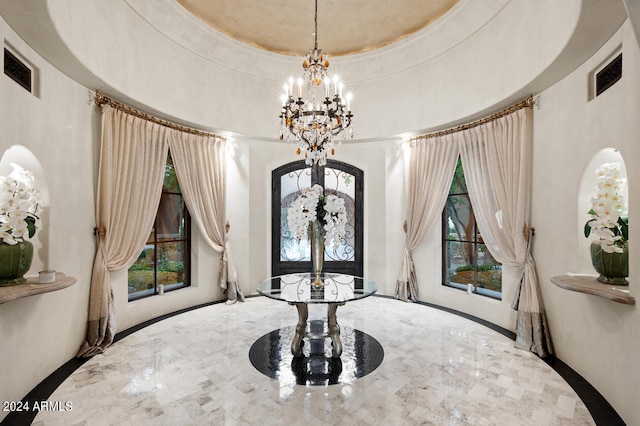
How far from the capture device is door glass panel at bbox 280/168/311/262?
5.96 m

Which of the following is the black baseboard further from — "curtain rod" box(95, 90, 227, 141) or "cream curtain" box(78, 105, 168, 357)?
"curtain rod" box(95, 90, 227, 141)

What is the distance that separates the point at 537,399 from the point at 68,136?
508cm

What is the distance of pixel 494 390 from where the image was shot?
2.58 m

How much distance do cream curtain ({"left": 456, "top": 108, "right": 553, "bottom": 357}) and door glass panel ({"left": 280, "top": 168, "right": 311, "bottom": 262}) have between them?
9.76ft

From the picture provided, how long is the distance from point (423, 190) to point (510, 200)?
59.5 inches

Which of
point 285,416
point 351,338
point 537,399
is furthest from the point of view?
point 351,338

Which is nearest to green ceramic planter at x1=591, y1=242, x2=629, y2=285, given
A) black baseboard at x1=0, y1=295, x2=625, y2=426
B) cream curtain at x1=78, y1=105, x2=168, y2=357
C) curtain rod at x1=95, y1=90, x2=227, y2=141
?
black baseboard at x1=0, y1=295, x2=625, y2=426

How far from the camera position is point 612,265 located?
2396mm

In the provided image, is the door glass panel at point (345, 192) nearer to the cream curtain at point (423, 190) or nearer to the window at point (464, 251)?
the cream curtain at point (423, 190)

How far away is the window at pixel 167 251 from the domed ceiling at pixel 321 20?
2336 millimetres

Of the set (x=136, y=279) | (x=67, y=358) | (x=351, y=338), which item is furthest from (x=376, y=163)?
(x=67, y=358)

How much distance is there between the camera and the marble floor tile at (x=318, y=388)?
224 centimetres

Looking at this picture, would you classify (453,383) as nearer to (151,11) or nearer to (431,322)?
(431,322)

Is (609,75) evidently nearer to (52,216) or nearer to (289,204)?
(289,204)
